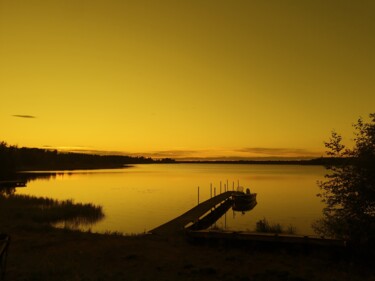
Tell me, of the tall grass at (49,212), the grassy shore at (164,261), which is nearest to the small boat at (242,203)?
the tall grass at (49,212)

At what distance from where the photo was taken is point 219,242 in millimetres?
17641

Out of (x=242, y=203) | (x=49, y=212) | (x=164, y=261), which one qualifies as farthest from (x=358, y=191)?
(x=242, y=203)

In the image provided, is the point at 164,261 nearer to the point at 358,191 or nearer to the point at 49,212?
the point at 358,191

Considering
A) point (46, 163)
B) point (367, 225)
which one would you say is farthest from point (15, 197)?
point (46, 163)

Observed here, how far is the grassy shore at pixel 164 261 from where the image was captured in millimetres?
12227

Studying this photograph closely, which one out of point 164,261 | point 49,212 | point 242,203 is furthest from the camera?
point 242,203

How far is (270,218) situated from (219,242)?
921 inches

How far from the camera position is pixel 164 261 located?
1441 centimetres

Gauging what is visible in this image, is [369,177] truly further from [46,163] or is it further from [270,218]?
[46,163]

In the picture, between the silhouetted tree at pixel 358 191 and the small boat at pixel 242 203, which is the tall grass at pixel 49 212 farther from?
the silhouetted tree at pixel 358 191

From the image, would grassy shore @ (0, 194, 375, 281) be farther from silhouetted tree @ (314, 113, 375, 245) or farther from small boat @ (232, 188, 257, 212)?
small boat @ (232, 188, 257, 212)

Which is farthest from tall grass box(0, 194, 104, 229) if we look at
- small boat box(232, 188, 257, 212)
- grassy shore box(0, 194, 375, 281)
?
small boat box(232, 188, 257, 212)

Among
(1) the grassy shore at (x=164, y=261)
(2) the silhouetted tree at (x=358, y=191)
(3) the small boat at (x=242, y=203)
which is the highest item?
(2) the silhouetted tree at (x=358, y=191)

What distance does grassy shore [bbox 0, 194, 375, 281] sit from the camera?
40.1 feet
